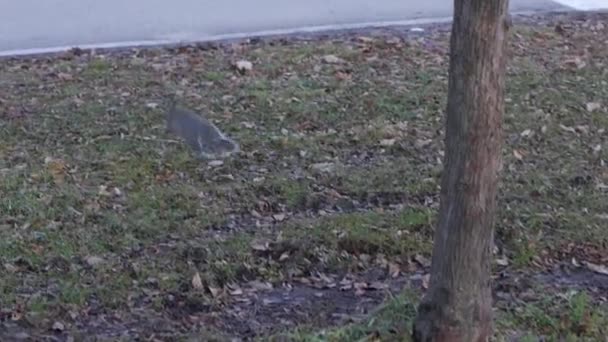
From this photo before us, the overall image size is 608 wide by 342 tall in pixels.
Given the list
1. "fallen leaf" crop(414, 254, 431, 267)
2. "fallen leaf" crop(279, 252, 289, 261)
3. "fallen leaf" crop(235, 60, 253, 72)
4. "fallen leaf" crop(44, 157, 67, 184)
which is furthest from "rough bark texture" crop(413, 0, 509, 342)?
"fallen leaf" crop(235, 60, 253, 72)

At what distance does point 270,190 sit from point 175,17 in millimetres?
4769

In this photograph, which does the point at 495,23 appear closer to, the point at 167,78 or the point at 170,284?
the point at 170,284

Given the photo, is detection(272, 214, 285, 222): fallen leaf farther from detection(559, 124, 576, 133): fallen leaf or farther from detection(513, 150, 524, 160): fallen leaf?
detection(559, 124, 576, 133): fallen leaf

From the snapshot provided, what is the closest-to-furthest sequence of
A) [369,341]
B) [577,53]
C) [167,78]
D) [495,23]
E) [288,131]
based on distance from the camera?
[495,23]
[369,341]
[288,131]
[167,78]
[577,53]

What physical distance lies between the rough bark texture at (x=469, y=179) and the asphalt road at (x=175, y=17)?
5.86 metres

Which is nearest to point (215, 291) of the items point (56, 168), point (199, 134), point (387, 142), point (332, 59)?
point (56, 168)

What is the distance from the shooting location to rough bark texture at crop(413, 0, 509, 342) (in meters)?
3.76

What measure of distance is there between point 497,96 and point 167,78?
14.6 feet

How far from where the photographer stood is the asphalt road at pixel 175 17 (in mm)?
9781

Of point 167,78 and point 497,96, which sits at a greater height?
point 497,96

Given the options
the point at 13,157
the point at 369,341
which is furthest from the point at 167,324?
A: the point at 13,157

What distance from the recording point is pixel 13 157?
21.2 ft

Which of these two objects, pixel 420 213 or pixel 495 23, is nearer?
pixel 495 23

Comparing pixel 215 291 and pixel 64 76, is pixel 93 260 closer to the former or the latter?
pixel 215 291
